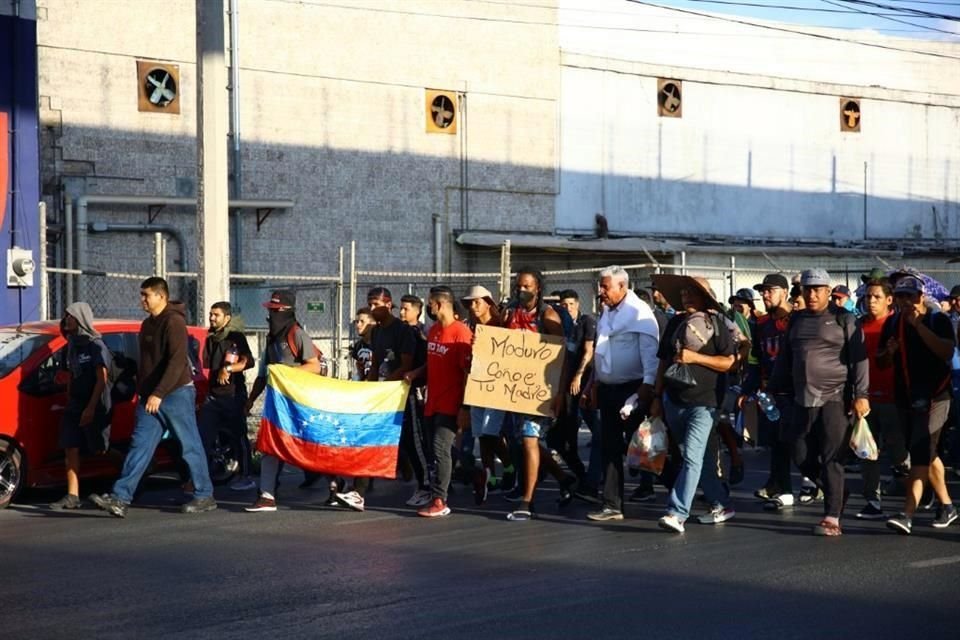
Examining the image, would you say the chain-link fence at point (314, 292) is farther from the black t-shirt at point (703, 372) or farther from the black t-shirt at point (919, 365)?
the black t-shirt at point (919, 365)

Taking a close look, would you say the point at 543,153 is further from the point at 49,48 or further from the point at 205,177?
the point at 205,177

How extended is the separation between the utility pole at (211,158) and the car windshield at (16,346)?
9.12 ft

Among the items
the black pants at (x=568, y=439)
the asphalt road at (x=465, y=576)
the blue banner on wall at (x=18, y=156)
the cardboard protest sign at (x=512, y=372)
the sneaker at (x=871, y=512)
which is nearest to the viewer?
the asphalt road at (x=465, y=576)

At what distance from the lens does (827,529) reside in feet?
32.4

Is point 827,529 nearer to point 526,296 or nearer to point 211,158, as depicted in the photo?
point 526,296

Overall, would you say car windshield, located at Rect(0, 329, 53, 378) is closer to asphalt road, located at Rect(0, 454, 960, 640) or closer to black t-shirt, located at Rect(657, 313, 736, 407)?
asphalt road, located at Rect(0, 454, 960, 640)

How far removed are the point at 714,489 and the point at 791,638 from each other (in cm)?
376

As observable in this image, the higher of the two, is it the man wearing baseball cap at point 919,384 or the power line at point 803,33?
the power line at point 803,33

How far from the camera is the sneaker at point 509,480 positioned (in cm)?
1254

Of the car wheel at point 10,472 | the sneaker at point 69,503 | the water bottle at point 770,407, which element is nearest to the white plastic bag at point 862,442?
the water bottle at point 770,407

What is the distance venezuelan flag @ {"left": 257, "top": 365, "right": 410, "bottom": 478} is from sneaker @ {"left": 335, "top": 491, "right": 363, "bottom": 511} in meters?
0.18

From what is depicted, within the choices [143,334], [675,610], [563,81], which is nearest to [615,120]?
[563,81]

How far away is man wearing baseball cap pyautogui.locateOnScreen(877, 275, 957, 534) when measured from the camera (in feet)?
32.7

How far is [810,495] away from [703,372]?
2452 mm
